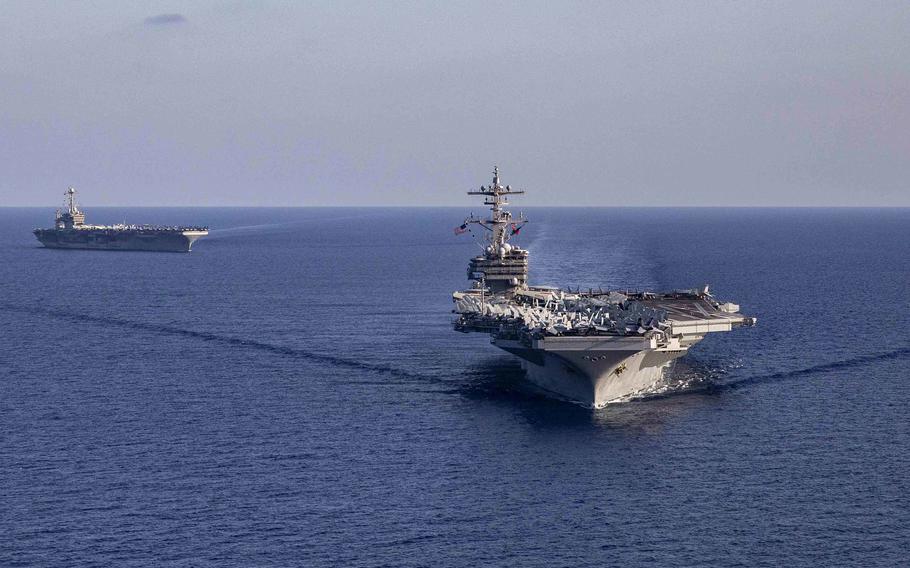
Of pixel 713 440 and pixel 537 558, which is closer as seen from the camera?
pixel 537 558

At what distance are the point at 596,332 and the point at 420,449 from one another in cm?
1211

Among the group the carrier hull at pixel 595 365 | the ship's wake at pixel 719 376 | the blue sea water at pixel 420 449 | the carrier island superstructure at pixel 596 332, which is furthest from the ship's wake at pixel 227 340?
the ship's wake at pixel 719 376

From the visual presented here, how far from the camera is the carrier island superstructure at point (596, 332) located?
54906 millimetres

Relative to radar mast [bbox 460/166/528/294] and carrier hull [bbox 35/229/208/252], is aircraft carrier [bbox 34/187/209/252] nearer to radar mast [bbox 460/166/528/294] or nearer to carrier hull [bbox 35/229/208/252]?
carrier hull [bbox 35/229/208/252]

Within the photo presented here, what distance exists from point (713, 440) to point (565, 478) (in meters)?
8.94

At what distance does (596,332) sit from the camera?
182 ft

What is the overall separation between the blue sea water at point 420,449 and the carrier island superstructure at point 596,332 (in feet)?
5.43

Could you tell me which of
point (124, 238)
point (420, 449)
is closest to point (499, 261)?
point (420, 449)

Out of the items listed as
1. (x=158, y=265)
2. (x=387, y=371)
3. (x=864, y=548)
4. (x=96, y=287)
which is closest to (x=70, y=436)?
(x=387, y=371)

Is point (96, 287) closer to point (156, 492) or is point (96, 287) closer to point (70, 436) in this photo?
point (70, 436)

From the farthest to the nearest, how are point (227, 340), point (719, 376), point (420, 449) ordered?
1. point (227, 340)
2. point (719, 376)
3. point (420, 449)

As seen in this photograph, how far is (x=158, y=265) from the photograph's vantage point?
15112 centimetres

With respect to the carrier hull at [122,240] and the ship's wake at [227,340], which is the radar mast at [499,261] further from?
the carrier hull at [122,240]

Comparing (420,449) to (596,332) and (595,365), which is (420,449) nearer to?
(595,365)
